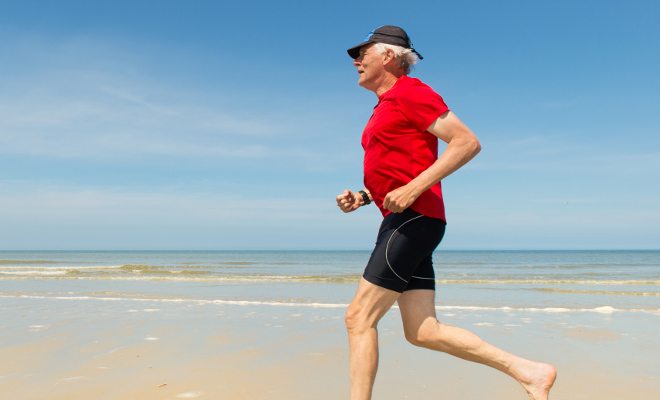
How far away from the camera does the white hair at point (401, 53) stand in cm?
260

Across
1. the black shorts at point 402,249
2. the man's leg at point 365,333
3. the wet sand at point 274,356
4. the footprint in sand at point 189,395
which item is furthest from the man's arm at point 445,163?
the footprint in sand at point 189,395

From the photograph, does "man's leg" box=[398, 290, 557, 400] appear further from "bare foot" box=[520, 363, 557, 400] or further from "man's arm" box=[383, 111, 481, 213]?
"man's arm" box=[383, 111, 481, 213]

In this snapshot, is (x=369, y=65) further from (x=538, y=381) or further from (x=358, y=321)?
(x=538, y=381)

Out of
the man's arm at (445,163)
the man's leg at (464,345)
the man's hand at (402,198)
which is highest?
the man's arm at (445,163)

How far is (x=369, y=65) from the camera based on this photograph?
266 centimetres

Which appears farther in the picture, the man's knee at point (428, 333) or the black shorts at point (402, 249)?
the man's knee at point (428, 333)

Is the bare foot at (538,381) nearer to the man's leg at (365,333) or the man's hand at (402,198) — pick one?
the man's leg at (365,333)

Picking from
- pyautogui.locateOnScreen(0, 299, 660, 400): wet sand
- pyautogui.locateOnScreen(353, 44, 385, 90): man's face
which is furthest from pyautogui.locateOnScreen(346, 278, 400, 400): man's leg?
pyautogui.locateOnScreen(0, 299, 660, 400): wet sand

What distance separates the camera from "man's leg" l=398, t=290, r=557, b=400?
8.56ft

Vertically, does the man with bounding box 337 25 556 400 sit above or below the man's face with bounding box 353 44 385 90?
below

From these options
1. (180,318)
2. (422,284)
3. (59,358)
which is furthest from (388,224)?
(180,318)

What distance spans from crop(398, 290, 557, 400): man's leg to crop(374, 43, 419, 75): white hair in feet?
3.46

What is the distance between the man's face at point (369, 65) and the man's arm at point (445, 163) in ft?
1.57

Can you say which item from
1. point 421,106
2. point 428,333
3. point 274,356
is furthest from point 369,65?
point 274,356
